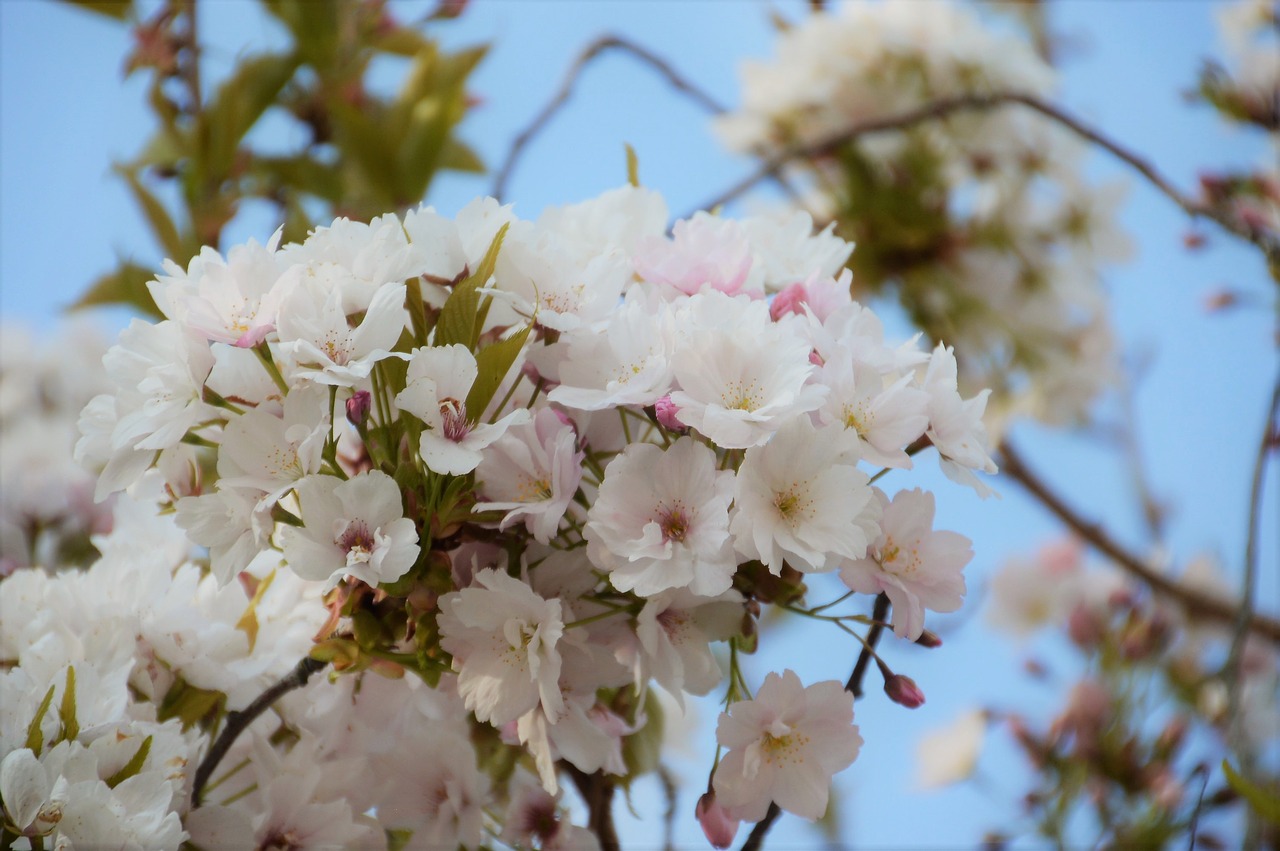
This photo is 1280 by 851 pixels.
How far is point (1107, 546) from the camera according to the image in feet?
4.28

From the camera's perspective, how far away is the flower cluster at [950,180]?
4.26 feet

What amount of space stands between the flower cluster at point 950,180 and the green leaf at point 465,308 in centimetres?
91

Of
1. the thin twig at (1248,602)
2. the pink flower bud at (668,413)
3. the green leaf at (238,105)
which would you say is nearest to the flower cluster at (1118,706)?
the thin twig at (1248,602)

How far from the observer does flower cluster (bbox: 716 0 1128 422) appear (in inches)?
51.2

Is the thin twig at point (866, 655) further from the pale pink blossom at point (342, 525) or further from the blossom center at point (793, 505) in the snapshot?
the pale pink blossom at point (342, 525)

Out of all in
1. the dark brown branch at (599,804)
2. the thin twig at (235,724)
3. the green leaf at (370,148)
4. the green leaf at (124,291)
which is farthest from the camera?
the green leaf at (370,148)

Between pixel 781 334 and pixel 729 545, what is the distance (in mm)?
86

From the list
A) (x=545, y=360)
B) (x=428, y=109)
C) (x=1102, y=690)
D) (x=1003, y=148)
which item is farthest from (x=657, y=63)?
(x=1102, y=690)

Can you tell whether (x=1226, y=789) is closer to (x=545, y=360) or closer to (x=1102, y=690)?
(x=1102, y=690)

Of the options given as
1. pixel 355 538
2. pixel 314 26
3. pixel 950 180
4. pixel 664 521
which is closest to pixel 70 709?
pixel 355 538

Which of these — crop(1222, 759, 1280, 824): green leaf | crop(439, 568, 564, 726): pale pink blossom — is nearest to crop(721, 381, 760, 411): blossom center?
crop(439, 568, 564, 726): pale pink blossom

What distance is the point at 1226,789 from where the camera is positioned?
2.90 ft

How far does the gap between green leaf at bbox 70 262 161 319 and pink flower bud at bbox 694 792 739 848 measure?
64 centimetres

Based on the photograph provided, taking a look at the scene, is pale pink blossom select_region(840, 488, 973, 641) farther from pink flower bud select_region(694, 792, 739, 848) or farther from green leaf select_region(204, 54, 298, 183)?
green leaf select_region(204, 54, 298, 183)
